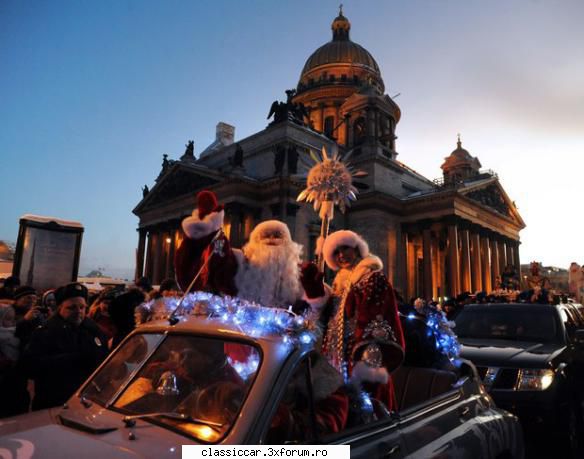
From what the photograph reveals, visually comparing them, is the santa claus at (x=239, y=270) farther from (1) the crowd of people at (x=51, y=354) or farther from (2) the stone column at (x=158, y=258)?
(2) the stone column at (x=158, y=258)

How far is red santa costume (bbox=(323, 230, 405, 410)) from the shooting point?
2.63 m

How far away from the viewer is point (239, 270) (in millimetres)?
3627

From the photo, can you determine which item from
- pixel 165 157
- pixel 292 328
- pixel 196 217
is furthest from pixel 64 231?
pixel 165 157

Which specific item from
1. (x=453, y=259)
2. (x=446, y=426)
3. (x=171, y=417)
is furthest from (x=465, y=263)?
(x=171, y=417)

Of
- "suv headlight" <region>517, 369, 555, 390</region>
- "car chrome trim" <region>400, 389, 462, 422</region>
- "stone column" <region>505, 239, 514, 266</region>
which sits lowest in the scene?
"suv headlight" <region>517, 369, 555, 390</region>

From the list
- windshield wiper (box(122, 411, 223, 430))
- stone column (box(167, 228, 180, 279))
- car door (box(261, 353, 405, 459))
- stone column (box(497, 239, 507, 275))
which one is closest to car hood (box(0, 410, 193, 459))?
windshield wiper (box(122, 411, 223, 430))

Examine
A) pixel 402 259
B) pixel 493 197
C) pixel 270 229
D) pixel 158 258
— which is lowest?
pixel 270 229

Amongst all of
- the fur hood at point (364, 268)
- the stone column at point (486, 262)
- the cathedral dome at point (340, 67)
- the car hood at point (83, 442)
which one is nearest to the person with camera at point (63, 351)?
the car hood at point (83, 442)

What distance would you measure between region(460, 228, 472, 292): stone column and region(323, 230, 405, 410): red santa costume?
1195 inches

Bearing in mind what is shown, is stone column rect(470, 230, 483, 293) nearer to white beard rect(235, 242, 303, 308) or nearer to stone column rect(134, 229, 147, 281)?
stone column rect(134, 229, 147, 281)

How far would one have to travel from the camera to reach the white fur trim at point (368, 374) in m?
2.57

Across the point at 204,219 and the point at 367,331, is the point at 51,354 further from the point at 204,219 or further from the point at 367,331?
the point at 367,331

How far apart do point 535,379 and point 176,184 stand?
3303 cm

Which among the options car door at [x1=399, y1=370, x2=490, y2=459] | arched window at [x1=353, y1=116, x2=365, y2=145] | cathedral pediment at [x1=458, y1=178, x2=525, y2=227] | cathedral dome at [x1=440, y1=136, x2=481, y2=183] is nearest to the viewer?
car door at [x1=399, y1=370, x2=490, y2=459]
